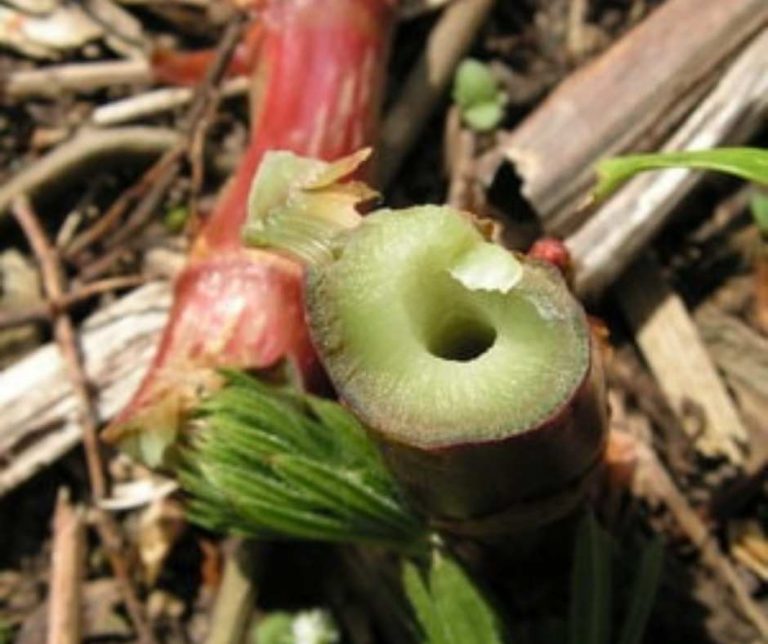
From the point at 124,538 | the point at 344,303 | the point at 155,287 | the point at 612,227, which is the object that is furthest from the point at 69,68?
the point at 344,303

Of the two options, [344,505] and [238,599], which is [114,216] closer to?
[238,599]

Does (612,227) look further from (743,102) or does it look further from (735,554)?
(735,554)

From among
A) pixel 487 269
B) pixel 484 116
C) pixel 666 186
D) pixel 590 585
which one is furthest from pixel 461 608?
pixel 484 116

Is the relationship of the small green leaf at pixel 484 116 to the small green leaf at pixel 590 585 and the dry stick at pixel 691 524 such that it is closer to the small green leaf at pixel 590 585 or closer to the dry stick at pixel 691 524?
the dry stick at pixel 691 524

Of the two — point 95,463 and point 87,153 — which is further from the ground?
point 87,153

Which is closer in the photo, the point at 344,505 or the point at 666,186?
the point at 344,505
